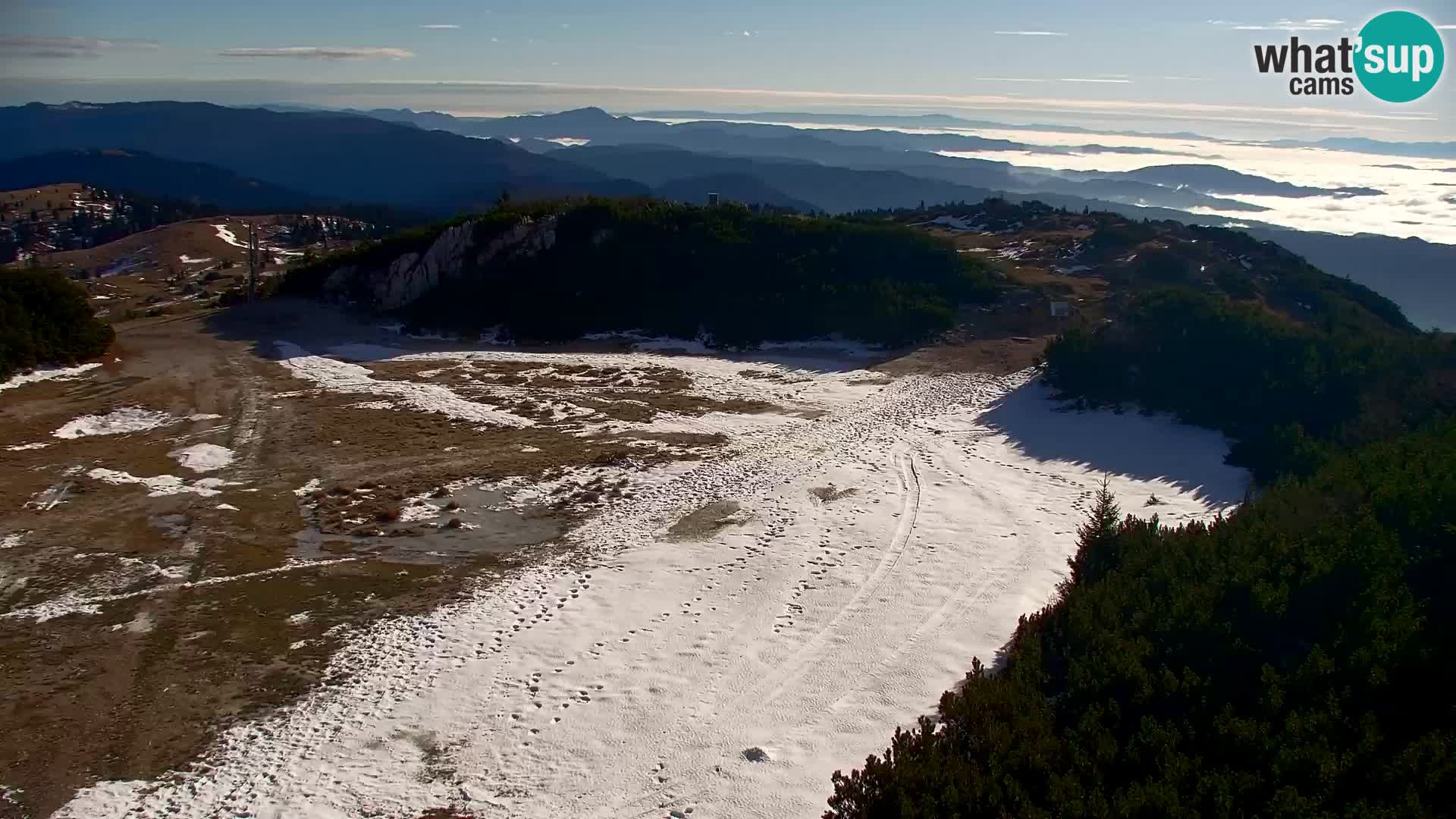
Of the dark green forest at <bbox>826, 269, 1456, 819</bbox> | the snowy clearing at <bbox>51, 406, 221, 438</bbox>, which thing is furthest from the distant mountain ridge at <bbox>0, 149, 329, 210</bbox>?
the dark green forest at <bbox>826, 269, 1456, 819</bbox>

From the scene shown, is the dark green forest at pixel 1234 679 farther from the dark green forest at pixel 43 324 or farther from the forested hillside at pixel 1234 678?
the dark green forest at pixel 43 324

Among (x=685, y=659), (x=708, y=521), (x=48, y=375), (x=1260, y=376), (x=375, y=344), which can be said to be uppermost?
(x=48, y=375)

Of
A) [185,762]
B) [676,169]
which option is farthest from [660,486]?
[676,169]

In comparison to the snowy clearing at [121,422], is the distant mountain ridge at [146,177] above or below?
above

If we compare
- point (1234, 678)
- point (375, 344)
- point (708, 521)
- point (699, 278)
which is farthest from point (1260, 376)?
point (375, 344)

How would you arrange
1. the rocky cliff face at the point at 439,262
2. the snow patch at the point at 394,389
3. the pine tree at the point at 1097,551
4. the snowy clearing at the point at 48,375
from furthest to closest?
the rocky cliff face at the point at 439,262, the snowy clearing at the point at 48,375, the snow patch at the point at 394,389, the pine tree at the point at 1097,551

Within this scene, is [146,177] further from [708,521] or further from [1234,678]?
[1234,678]

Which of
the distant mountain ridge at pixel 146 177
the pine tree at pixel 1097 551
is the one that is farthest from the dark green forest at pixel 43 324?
the distant mountain ridge at pixel 146 177
